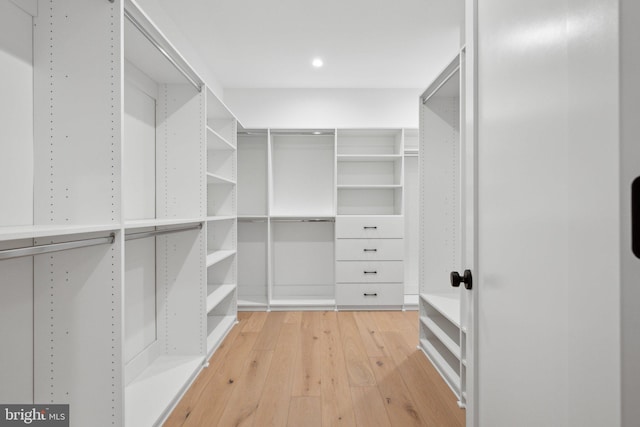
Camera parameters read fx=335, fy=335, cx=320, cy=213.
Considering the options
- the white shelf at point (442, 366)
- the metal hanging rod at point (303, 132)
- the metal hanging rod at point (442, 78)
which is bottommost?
the white shelf at point (442, 366)

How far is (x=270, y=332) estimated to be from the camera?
9.76 feet

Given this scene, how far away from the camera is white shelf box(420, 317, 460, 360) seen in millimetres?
1994

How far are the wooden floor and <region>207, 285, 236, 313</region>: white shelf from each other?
0.36 m

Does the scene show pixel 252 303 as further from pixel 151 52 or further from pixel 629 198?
pixel 629 198

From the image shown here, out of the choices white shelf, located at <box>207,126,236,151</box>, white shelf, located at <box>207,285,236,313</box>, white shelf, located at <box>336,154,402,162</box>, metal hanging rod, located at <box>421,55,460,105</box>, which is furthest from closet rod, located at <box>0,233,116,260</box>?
white shelf, located at <box>336,154,402,162</box>

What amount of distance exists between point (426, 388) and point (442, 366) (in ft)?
0.79

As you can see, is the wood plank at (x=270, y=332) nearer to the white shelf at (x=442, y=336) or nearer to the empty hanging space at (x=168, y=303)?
the empty hanging space at (x=168, y=303)

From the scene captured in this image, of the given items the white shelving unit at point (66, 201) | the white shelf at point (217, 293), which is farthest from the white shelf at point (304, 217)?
the white shelving unit at point (66, 201)

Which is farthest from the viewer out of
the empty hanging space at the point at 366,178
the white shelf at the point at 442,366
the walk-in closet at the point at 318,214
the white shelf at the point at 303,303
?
the empty hanging space at the point at 366,178

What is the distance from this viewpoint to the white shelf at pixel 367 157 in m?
3.51

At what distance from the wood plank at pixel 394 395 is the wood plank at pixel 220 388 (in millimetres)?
894

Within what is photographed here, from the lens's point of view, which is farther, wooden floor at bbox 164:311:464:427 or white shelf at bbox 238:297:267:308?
white shelf at bbox 238:297:267:308

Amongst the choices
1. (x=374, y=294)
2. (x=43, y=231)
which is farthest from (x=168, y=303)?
(x=374, y=294)

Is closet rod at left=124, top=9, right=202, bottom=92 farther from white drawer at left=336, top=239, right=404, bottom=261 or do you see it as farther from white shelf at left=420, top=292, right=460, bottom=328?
white shelf at left=420, top=292, right=460, bottom=328
